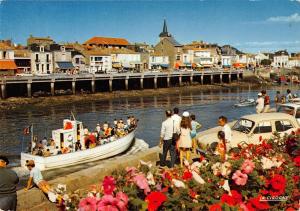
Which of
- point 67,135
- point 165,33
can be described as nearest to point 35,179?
point 67,135

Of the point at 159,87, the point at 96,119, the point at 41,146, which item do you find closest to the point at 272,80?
the point at 159,87

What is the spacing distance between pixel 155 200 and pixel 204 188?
80 centimetres

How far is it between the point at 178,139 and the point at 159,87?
211 ft

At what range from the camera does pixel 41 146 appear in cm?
1975

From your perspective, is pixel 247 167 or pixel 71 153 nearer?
pixel 247 167

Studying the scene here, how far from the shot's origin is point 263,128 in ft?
38.4

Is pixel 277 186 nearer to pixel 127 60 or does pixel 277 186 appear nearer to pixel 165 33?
pixel 127 60

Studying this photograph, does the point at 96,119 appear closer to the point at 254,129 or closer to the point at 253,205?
the point at 254,129

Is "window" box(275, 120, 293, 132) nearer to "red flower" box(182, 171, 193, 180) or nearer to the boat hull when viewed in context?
"red flower" box(182, 171, 193, 180)

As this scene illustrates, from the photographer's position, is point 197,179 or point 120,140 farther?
point 120,140

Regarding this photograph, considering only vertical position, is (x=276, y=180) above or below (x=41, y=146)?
above

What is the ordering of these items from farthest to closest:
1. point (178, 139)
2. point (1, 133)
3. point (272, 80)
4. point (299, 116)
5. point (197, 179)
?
point (272, 80) → point (1, 133) → point (299, 116) → point (178, 139) → point (197, 179)

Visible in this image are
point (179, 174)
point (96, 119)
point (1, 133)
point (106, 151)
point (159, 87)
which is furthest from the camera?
point (159, 87)

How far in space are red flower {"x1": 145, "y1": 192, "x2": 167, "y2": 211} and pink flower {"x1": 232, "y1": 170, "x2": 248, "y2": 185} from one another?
3.55 feet
